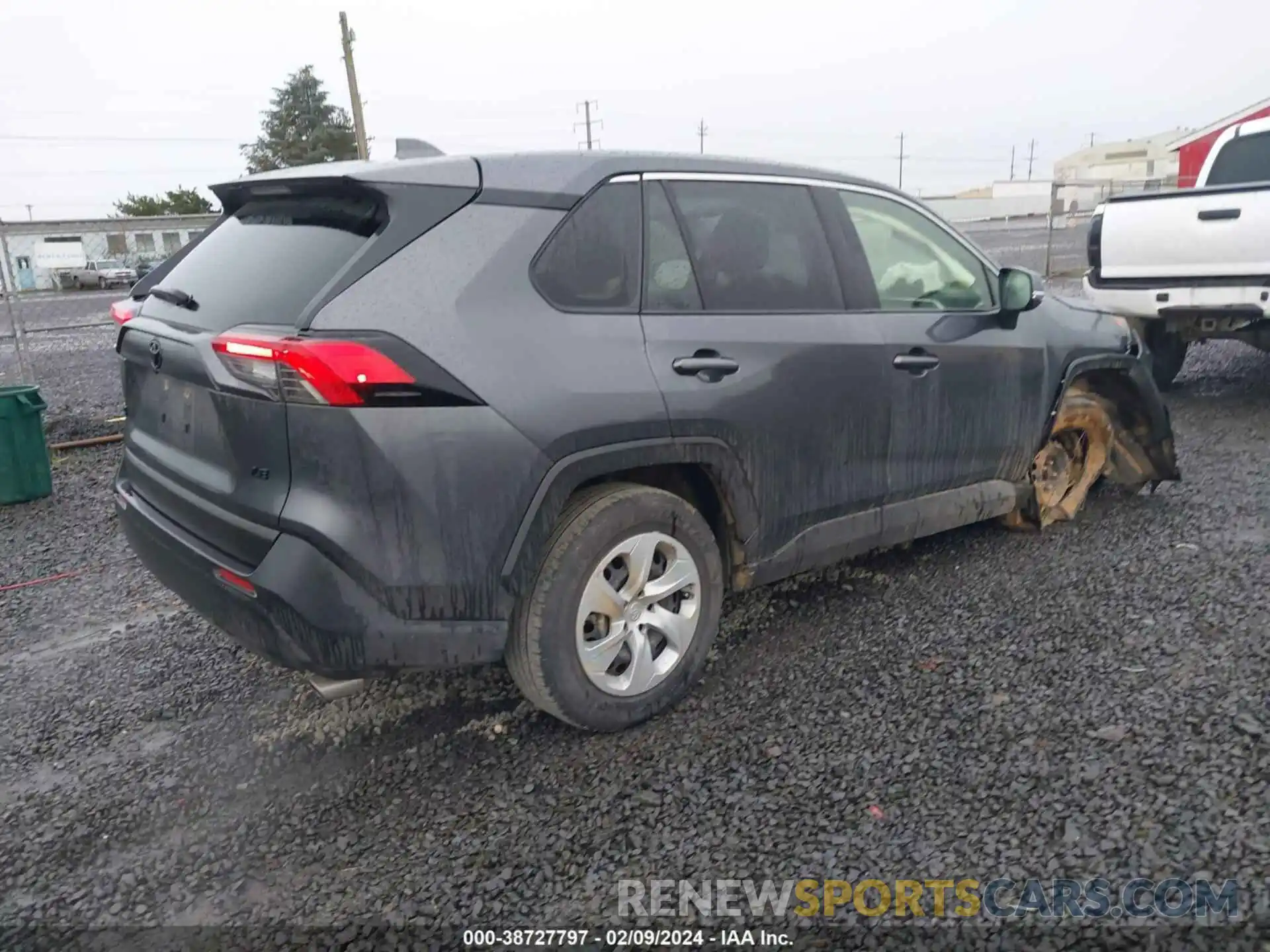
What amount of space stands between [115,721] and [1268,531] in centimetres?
517

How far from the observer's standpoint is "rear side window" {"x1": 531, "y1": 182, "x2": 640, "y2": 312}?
289cm

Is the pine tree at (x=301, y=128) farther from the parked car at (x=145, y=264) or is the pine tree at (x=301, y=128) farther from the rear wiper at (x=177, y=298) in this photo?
the rear wiper at (x=177, y=298)

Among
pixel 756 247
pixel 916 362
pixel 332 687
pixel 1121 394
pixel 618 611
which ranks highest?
pixel 756 247

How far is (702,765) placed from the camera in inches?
116

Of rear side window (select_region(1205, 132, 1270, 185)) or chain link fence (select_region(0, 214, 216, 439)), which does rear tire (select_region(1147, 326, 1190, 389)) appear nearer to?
rear side window (select_region(1205, 132, 1270, 185))

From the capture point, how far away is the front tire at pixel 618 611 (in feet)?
9.41

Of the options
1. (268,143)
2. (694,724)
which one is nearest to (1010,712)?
(694,724)

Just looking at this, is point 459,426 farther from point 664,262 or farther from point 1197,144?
point 1197,144

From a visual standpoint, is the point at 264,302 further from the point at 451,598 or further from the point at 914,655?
the point at 914,655

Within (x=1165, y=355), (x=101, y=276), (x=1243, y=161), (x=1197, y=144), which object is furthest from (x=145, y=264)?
(x=1197, y=144)

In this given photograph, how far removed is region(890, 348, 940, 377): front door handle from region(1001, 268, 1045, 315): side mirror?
0.53 m

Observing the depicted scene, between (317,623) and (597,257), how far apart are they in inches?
55.1

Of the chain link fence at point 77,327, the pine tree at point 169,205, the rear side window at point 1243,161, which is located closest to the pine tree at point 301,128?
the pine tree at point 169,205

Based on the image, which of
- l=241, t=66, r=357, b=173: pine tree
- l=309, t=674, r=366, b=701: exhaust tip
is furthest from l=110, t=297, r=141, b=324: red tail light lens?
l=241, t=66, r=357, b=173: pine tree
